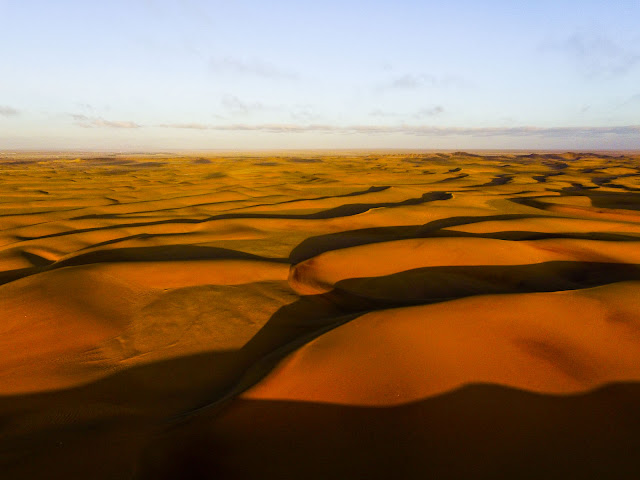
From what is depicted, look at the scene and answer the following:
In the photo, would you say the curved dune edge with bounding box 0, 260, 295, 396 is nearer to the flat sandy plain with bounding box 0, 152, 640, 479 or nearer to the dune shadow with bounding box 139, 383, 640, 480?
the flat sandy plain with bounding box 0, 152, 640, 479

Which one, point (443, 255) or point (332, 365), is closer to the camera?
point (332, 365)

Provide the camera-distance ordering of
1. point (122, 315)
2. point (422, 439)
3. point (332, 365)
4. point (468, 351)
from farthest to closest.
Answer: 1. point (122, 315)
2. point (468, 351)
3. point (332, 365)
4. point (422, 439)

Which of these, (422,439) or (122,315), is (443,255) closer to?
(422,439)

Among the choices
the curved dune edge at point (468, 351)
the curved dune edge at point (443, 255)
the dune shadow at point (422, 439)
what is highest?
the curved dune edge at point (468, 351)

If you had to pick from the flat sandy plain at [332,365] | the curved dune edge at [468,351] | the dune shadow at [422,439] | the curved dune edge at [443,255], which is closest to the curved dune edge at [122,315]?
the flat sandy plain at [332,365]

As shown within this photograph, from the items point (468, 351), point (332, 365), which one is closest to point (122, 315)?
point (332, 365)

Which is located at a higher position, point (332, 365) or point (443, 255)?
point (332, 365)

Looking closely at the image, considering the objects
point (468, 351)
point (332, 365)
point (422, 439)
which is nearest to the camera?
point (422, 439)

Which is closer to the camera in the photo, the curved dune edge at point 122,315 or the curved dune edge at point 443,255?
the curved dune edge at point 122,315

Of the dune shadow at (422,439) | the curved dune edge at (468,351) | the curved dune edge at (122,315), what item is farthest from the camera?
the curved dune edge at (122,315)

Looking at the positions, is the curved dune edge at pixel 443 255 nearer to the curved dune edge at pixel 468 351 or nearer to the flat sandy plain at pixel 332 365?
the flat sandy plain at pixel 332 365
